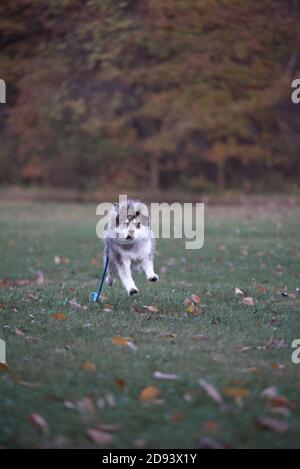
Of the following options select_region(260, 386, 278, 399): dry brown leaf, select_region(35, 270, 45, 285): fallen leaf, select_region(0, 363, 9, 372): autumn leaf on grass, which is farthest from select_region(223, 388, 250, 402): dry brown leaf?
select_region(35, 270, 45, 285): fallen leaf

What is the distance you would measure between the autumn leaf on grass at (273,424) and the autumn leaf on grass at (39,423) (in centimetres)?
125

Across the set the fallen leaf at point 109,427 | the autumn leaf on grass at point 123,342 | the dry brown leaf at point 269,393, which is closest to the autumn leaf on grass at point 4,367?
the autumn leaf on grass at point 123,342

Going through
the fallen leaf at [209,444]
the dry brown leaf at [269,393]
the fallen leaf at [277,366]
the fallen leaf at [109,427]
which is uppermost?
the fallen leaf at [277,366]

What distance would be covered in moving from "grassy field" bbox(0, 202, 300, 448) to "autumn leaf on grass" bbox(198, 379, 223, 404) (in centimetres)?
1

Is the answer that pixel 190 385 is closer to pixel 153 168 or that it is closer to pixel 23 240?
pixel 23 240

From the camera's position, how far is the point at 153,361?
4.98 metres

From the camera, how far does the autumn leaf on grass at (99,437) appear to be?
3.71 metres

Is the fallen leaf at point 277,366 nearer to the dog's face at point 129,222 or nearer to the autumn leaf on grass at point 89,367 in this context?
the autumn leaf on grass at point 89,367

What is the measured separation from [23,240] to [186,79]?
1799 cm

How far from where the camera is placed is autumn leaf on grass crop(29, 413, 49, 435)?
3789mm

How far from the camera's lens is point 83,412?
4.02 m

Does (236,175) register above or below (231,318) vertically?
above

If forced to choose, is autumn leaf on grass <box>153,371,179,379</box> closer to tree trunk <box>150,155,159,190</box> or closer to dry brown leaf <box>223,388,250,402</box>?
dry brown leaf <box>223,388,250,402</box>

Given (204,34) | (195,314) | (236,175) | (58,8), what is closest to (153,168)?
(236,175)
